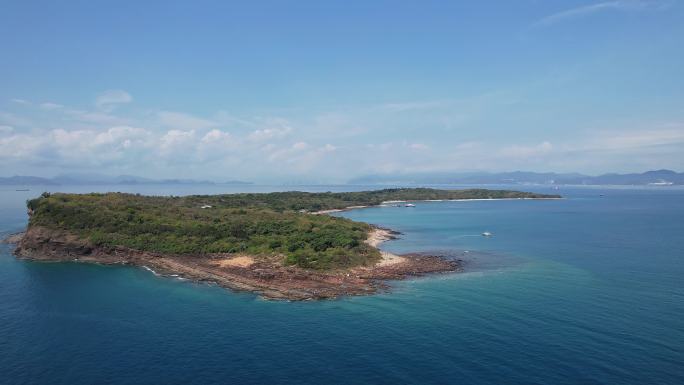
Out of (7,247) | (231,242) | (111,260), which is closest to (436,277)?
(231,242)

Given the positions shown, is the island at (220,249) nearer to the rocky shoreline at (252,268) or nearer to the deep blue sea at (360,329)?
the rocky shoreline at (252,268)

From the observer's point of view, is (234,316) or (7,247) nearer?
(234,316)

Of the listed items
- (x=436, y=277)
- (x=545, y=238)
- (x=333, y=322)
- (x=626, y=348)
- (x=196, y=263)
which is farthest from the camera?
(x=545, y=238)

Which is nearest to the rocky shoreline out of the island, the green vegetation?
the island

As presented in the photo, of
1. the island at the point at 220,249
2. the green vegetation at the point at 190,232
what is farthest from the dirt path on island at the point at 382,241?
the green vegetation at the point at 190,232

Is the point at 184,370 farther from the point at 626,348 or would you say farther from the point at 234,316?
the point at 626,348
